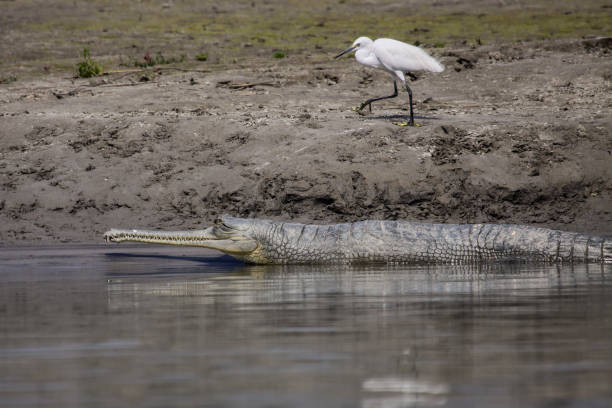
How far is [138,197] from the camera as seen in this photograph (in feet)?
42.3

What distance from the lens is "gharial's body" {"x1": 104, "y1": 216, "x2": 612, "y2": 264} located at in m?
9.78

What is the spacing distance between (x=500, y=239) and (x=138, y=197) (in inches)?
208

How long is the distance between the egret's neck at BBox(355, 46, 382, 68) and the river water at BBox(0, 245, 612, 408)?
22.8ft

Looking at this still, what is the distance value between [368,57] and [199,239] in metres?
5.72

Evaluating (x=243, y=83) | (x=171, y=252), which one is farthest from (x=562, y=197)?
(x=243, y=83)

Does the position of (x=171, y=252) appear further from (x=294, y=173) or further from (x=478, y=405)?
(x=478, y=405)

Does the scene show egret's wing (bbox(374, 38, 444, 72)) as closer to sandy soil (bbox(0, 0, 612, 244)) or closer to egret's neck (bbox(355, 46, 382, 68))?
egret's neck (bbox(355, 46, 382, 68))

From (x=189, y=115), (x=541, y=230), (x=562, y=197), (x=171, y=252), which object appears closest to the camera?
(x=541, y=230)

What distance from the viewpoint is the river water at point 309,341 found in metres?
3.40

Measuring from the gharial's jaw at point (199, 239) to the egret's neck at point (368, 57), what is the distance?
5404 mm

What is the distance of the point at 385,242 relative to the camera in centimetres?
1002

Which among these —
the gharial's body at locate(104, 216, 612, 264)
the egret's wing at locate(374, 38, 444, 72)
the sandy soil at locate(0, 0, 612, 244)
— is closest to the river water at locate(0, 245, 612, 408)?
the gharial's body at locate(104, 216, 612, 264)

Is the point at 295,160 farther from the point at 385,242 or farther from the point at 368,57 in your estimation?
the point at 385,242

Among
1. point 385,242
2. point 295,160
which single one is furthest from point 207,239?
point 295,160
